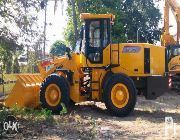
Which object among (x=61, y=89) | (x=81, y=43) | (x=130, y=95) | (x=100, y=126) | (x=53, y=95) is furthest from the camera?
(x=81, y=43)

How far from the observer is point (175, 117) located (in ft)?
44.4

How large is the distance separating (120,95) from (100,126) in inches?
103

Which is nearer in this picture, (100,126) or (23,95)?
(100,126)

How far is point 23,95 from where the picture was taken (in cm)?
1383

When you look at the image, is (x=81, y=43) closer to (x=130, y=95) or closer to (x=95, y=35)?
(x=95, y=35)

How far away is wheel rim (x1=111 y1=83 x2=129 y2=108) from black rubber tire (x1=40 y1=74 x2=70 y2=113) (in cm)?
150

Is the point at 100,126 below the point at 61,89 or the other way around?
below

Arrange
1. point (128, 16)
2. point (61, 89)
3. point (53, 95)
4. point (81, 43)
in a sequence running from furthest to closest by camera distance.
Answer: point (128, 16), point (81, 43), point (53, 95), point (61, 89)

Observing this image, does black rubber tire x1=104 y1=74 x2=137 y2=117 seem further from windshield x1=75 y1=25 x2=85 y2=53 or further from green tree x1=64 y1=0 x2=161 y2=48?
green tree x1=64 y1=0 x2=161 y2=48

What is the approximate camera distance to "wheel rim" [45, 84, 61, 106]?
13711 mm

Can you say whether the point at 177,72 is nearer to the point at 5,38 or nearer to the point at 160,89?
the point at 160,89

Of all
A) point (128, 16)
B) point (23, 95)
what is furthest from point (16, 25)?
point (128, 16)

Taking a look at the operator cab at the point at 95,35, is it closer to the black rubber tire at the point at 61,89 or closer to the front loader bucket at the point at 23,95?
the black rubber tire at the point at 61,89

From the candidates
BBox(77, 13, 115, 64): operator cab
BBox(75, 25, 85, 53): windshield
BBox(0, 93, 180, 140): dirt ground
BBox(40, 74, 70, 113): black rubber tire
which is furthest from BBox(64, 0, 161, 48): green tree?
BBox(40, 74, 70, 113): black rubber tire
